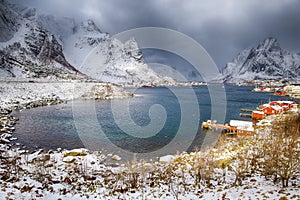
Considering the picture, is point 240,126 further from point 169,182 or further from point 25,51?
point 25,51

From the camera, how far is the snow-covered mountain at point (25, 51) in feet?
343

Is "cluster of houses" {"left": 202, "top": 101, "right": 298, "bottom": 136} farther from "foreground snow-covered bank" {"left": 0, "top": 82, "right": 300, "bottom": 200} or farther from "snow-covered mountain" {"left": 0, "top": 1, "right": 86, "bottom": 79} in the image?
"snow-covered mountain" {"left": 0, "top": 1, "right": 86, "bottom": 79}

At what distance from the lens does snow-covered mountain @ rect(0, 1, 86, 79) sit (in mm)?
104438

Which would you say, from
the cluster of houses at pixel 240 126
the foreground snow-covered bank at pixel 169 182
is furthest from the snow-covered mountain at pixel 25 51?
the foreground snow-covered bank at pixel 169 182

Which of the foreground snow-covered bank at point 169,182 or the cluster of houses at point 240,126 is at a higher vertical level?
the cluster of houses at point 240,126

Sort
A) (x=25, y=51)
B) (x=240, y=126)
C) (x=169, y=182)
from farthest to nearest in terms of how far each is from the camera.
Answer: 1. (x=25, y=51)
2. (x=240, y=126)
3. (x=169, y=182)

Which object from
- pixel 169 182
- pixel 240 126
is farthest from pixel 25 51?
pixel 169 182

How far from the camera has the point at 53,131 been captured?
108 ft

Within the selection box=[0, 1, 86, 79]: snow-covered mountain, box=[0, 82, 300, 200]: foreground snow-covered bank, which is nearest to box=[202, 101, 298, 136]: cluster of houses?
box=[0, 82, 300, 200]: foreground snow-covered bank

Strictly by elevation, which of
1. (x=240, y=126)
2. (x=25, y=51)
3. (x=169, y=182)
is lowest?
(x=169, y=182)

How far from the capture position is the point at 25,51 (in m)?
134

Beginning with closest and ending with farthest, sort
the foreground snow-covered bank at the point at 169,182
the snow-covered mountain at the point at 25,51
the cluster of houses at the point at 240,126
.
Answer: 1. the foreground snow-covered bank at the point at 169,182
2. the cluster of houses at the point at 240,126
3. the snow-covered mountain at the point at 25,51

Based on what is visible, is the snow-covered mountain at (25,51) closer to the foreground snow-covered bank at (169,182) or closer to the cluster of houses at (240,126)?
the cluster of houses at (240,126)

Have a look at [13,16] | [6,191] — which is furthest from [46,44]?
[6,191]
